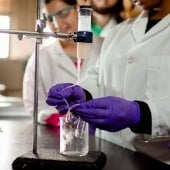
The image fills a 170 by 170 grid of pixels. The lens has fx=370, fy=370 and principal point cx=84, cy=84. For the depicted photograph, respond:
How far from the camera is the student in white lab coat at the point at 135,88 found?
0.93 meters

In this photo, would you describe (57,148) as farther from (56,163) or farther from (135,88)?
(135,88)

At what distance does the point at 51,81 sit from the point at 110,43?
68cm

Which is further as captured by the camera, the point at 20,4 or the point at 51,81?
the point at 20,4

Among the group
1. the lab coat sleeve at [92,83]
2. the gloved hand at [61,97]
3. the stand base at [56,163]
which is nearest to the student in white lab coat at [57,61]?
the lab coat sleeve at [92,83]

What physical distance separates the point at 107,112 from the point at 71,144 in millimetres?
165

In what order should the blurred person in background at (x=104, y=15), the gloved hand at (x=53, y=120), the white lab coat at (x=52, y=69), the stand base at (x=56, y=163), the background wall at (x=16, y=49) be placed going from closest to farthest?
the stand base at (x=56, y=163)
the gloved hand at (x=53, y=120)
the white lab coat at (x=52, y=69)
the blurred person in background at (x=104, y=15)
the background wall at (x=16, y=49)

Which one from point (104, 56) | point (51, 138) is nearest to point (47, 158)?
point (51, 138)

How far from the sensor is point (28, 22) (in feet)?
7.93

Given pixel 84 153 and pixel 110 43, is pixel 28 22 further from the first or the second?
pixel 84 153

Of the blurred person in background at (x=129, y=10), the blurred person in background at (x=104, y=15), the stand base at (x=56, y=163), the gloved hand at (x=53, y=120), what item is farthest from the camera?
the blurred person in background at (x=104, y=15)

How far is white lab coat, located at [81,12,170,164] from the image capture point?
3.47 ft

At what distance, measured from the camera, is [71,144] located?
1.01 m

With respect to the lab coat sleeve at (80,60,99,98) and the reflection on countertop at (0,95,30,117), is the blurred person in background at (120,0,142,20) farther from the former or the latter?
the reflection on countertop at (0,95,30,117)

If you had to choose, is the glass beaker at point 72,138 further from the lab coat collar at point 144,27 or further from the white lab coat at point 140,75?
the lab coat collar at point 144,27
